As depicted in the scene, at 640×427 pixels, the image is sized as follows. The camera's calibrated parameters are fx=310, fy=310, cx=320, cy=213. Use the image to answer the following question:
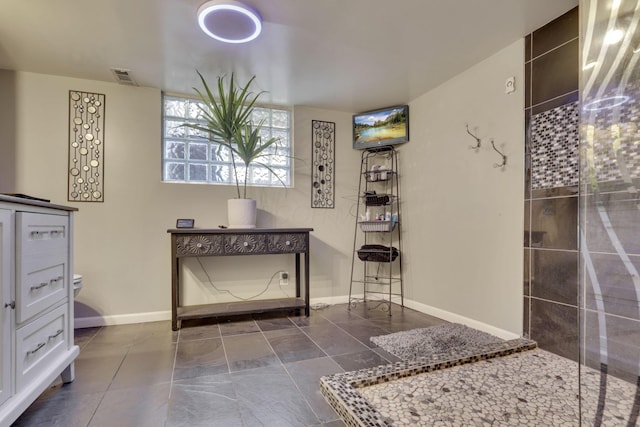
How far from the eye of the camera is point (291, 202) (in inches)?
130

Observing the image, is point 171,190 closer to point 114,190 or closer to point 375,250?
point 114,190

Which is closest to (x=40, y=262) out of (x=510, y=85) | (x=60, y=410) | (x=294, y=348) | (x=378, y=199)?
(x=60, y=410)

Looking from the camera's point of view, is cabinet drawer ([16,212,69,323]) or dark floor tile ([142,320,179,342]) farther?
dark floor tile ([142,320,179,342])

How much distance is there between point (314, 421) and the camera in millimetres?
1338

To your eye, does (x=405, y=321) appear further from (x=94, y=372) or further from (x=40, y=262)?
(x=40, y=262)

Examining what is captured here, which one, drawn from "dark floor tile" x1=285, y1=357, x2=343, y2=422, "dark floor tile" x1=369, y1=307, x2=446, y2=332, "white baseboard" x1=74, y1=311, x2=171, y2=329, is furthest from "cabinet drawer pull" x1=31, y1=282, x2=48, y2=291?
"dark floor tile" x1=369, y1=307, x2=446, y2=332

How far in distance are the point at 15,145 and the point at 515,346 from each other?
158 inches

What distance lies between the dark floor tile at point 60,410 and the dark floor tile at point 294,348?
98 cm

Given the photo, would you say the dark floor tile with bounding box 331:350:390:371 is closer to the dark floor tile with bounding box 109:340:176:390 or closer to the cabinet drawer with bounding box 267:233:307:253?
the dark floor tile with bounding box 109:340:176:390

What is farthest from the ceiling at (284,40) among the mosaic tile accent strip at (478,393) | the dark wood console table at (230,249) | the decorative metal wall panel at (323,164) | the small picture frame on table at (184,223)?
the mosaic tile accent strip at (478,393)

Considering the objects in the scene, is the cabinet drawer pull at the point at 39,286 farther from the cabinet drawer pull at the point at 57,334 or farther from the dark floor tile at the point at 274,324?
the dark floor tile at the point at 274,324

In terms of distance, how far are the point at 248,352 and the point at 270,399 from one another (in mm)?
622

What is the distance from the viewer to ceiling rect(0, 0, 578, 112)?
5.99 feet

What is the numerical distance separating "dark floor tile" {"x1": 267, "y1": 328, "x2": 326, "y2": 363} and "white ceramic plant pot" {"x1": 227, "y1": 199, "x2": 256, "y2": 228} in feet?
3.31
